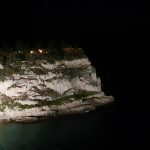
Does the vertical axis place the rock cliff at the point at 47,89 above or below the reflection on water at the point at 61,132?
above

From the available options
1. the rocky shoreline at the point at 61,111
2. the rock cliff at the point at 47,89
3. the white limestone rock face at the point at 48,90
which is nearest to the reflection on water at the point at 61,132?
the rocky shoreline at the point at 61,111

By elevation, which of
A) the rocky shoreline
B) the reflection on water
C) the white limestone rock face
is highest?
the white limestone rock face

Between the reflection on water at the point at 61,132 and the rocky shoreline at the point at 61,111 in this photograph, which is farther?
the rocky shoreline at the point at 61,111

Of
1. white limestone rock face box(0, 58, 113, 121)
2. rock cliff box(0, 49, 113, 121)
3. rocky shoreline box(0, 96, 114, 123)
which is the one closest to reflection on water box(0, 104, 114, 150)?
rocky shoreline box(0, 96, 114, 123)

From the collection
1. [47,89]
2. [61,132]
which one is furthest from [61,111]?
[61,132]

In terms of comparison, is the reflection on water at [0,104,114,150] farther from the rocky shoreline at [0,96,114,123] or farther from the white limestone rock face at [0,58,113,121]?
the white limestone rock face at [0,58,113,121]

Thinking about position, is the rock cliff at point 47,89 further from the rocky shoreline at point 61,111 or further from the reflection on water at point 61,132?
the reflection on water at point 61,132

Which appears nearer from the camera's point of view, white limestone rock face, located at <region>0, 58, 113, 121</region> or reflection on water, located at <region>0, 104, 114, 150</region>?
reflection on water, located at <region>0, 104, 114, 150</region>

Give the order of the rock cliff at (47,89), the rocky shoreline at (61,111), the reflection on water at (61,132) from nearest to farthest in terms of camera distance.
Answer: the reflection on water at (61,132), the rocky shoreline at (61,111), the rock cliff at (47,89)
